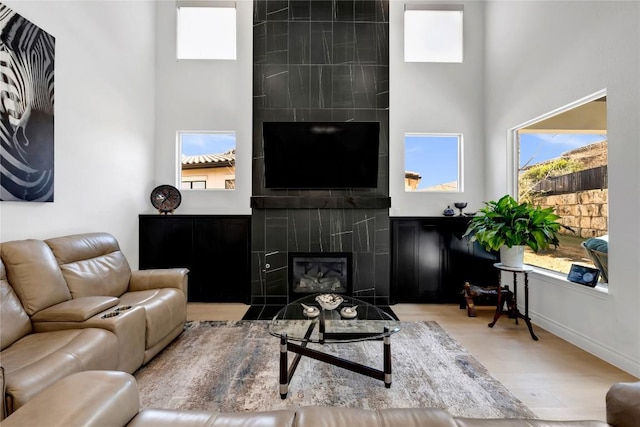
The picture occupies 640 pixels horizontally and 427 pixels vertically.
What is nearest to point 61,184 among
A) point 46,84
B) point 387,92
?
point 46,84

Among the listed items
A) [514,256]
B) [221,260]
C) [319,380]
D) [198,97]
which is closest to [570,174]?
[514,256]

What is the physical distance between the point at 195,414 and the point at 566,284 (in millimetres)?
3590

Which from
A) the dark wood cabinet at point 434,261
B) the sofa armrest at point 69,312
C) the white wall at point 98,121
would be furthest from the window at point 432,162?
the sofa armrest at point 69,312

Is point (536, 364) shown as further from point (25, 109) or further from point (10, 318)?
point (25, 109)

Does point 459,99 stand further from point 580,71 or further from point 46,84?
point 46,84

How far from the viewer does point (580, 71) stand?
2.95 metres

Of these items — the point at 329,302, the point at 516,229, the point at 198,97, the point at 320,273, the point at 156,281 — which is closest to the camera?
the point at 329,302

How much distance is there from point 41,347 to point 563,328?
4.38m

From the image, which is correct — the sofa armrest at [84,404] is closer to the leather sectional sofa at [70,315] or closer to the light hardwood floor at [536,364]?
the leather sectional sofa at [70,315]

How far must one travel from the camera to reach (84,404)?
950 mm

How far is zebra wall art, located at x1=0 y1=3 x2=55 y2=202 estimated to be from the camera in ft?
7.52

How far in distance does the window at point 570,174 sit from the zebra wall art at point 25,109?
4.98m

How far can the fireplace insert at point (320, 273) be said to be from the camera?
4.26 m

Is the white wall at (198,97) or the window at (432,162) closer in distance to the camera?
the white wall at (198,97)
